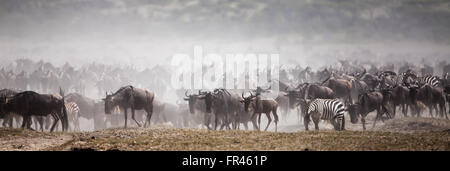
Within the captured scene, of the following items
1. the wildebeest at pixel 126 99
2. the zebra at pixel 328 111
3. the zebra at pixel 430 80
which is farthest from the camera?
the zebra at pixel 430 80

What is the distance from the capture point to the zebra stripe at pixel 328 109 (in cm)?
2055

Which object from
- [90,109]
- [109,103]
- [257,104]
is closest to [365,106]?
[257,104]

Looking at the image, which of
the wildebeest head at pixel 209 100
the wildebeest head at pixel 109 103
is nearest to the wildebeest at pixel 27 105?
the wildebeest head at pixel 109 103

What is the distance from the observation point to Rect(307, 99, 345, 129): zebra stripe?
67.4 feet

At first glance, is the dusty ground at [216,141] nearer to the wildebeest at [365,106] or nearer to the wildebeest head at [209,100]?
the wildebeest head at [209,100]

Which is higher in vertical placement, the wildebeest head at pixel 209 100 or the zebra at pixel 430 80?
the zebra at pixel 430 80

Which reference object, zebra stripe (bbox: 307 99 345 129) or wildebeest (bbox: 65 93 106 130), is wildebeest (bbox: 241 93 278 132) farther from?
wildebeest (bbox: 65 93 106 130)

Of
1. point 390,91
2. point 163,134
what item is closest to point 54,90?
point 163,134

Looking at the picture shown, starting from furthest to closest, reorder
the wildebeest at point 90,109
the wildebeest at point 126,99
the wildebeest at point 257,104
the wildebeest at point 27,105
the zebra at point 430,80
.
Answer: the zebra at point 430,80, the wildebeest at point 90,109, the wildebeest at point 126,99, the wildebeest at point 257,104, the wildebeest at point 27,105

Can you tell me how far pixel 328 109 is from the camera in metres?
20.9

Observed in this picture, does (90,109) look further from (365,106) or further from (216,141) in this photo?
(365,106)
